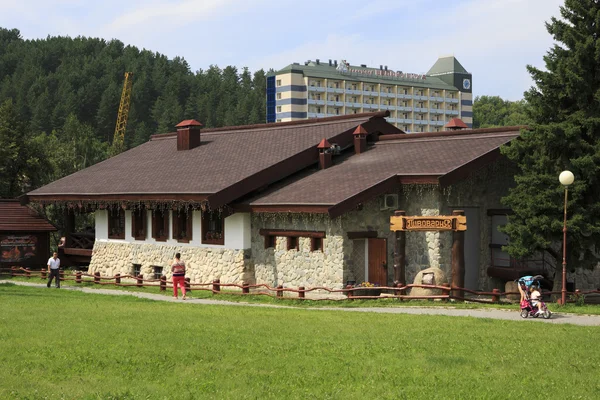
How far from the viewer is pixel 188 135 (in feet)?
130

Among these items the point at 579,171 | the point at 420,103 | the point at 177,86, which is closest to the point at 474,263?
the point at 579,171

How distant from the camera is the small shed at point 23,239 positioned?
125ft

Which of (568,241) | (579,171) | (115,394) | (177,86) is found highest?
(177,86)

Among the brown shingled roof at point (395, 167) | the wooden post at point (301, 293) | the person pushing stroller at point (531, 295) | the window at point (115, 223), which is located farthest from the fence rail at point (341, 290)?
the brown shingled roof at point (395, 167)

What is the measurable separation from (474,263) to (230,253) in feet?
28.5

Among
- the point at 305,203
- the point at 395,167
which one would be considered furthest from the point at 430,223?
the point at 305,203

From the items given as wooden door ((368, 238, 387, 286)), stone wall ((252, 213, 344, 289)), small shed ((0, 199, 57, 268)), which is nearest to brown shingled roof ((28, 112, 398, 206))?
small shed ((0, 199, 57, 268))

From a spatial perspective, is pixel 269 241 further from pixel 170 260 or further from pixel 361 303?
pixel 361 303

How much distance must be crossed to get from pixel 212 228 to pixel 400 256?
8.46 m

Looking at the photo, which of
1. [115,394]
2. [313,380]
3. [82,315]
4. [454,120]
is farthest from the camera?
[454,120]

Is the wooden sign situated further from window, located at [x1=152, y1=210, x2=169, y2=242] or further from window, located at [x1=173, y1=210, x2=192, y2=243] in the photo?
window, located at [x1=152, y1=210, x2=169, y2=242]

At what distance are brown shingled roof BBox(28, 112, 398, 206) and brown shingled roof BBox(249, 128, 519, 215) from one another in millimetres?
963

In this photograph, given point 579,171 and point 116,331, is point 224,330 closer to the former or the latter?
point 116,331

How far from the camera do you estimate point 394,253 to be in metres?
27.7
